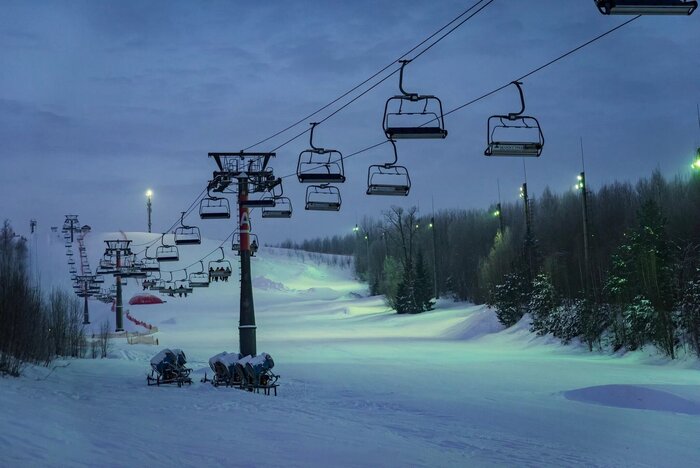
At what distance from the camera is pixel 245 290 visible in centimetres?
2223

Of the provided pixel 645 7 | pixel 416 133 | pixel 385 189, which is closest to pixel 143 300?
pixel 385 189

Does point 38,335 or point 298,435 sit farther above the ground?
point 38,335

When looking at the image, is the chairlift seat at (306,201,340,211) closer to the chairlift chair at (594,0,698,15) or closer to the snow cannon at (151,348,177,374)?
the snow cannon at (151,348,177,374)

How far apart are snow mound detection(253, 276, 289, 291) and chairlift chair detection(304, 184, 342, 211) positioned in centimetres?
10739

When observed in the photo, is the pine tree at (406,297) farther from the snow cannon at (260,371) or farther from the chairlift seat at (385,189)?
the chairlift seat at (385,189)

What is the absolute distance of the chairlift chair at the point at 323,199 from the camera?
56.2 ft

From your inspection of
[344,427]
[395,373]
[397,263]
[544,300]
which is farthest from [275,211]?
[397,263]

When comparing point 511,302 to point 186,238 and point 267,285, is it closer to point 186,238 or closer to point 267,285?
point 186,238

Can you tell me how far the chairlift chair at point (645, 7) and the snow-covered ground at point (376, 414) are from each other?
227 inches

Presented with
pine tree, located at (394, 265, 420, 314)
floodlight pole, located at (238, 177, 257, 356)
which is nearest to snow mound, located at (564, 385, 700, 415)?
floodlight pole, located at (238, 177, 257, 356)

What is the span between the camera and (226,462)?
8.19m

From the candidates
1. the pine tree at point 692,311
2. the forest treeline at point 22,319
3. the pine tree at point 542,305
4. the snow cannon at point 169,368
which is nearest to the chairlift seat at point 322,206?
the snow cannon at point 169,368

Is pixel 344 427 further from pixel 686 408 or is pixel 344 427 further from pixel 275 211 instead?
pixel 275 211

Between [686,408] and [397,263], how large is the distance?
77.3 metres
